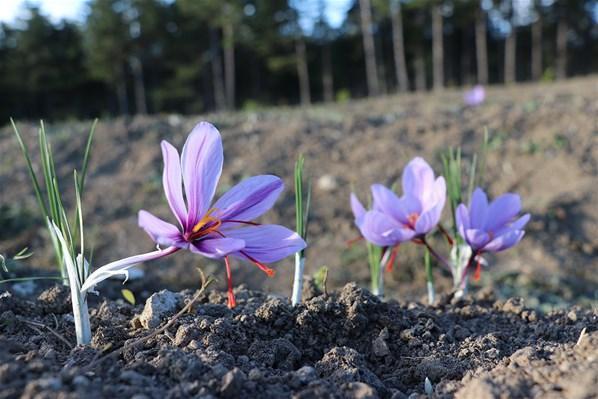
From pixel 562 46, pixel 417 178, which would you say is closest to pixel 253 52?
pixel 562 46

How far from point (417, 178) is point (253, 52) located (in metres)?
31.2

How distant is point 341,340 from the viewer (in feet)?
4.56

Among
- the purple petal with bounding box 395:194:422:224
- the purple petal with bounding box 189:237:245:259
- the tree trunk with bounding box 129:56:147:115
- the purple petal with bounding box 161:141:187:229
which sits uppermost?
the tree trunk with bounding box 129:56:147:115

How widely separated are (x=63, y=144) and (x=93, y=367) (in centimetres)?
641

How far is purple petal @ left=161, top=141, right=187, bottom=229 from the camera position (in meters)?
1.14

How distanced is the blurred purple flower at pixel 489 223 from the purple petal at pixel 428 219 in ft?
0.25

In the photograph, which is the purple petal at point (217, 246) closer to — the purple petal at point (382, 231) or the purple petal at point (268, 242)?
the purple petal at point (268, 242)

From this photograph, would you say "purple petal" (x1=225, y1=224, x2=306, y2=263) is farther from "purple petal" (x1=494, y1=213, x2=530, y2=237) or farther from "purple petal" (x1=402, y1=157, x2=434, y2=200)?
"purple petal" (x1=494, y1=213, x2=530, y2=237)

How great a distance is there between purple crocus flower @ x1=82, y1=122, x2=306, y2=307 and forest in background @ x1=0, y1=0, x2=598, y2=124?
20.1 meters

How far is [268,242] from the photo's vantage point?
→ 1209 millimetres

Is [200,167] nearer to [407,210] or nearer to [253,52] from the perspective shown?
[407,210]

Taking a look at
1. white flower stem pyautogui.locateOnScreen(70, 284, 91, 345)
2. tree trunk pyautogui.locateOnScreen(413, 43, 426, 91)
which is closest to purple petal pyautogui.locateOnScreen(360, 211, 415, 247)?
white flower stem pyautogui.locateOnScreen(70, 284, 91, 345)

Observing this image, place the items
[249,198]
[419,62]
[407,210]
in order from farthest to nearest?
[419,62]
[407,210]
[249,198]

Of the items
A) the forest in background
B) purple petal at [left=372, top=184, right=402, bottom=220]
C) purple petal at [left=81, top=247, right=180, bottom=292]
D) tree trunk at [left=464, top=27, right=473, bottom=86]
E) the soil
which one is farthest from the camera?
tree trunk at [left=464, top=27, right=473, bottom=86]
